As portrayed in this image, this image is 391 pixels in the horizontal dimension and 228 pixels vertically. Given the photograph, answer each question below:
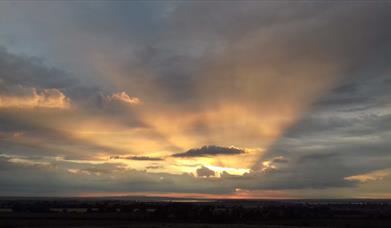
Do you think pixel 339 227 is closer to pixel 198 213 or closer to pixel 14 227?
pixel 198 213

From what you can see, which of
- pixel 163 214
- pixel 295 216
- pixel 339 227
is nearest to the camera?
pixel 339 227

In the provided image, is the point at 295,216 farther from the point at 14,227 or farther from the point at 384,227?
the point at 14,227

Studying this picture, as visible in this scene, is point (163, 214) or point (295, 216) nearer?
point (163, 214)

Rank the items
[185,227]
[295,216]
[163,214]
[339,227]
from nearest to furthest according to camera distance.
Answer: [185,227]
[339,227]
[163,214]
[295,216]

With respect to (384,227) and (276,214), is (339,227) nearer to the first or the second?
(384,227)

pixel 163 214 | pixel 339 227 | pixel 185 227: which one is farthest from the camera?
pixel 163 214

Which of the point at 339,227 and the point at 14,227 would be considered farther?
the point at 339,227

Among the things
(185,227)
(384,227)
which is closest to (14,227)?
(185,227)

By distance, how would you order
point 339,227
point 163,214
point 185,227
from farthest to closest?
point 163,214 → point 339,227 → point 185,227

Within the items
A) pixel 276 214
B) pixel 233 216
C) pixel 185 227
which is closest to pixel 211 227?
pixel 185 227
